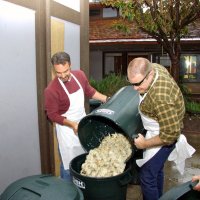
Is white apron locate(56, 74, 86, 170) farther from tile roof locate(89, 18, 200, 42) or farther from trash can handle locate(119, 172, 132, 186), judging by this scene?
tile roof locate(89, 18, 200, 42)

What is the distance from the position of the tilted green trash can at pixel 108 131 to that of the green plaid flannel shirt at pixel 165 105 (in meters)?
0.32

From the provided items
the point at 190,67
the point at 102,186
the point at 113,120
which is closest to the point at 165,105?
the point at 113,120

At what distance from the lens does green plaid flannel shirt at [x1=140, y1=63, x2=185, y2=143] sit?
112 inches

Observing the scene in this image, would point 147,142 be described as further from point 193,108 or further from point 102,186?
point 193,108

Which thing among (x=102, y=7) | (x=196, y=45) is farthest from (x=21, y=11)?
(x=102, y=7)

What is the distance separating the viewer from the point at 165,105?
9.26 ft

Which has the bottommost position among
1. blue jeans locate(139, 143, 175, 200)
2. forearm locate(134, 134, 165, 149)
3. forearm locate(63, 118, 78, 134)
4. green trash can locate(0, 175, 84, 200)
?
blue jeans locate(139, 143, 175, 200)

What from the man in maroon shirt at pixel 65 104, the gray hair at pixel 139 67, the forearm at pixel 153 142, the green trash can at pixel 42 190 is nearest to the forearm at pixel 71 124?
the man in maroon shirt at pixel 65 104

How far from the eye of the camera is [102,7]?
49.6 ft

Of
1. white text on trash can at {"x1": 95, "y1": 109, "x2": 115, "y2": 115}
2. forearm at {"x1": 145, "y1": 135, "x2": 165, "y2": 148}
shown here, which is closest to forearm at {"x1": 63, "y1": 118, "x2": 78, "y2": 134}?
white text on trash can at {"x1": 95, "y1": 109, "x2": 115, "y2": 115}

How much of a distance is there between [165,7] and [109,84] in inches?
95.4

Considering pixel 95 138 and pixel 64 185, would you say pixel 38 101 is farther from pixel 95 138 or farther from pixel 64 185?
pixel 64 185

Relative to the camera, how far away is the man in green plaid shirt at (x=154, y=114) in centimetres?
286

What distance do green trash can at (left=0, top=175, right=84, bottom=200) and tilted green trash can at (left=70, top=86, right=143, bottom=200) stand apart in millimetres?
579
